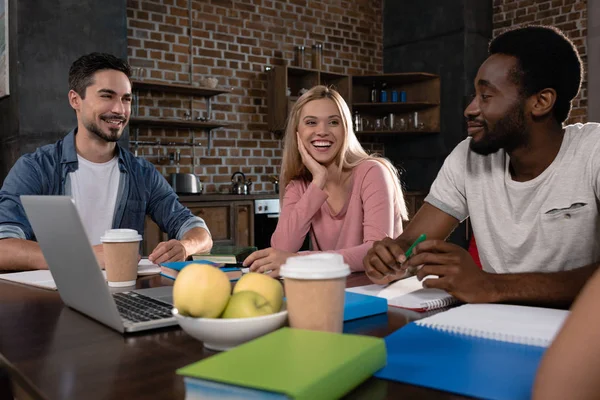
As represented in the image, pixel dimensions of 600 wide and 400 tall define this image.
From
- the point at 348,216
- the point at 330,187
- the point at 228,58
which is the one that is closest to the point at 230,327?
the point at 348,216

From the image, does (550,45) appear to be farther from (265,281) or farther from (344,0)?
(344,0)

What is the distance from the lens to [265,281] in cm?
81

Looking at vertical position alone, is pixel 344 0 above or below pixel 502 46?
above

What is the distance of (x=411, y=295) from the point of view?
116 cm

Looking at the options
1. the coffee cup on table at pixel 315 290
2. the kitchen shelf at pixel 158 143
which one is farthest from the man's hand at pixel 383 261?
the kitchen shelf at pixel 158 143

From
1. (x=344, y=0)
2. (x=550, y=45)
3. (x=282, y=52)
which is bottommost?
(x=550, y=45)


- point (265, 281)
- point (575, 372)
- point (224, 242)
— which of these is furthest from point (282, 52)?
point (575, 372)

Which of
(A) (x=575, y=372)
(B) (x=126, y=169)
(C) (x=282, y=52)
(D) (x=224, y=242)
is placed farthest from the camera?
(C) (x=282, y=52)

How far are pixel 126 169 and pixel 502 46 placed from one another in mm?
1529

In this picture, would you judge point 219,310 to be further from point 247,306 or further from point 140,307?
point 140,307

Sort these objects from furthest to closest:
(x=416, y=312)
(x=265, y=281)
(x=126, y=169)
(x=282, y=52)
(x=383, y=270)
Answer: (x=282, y=52) < (x=126, y=169) < (x=383, y=270) < (x=416, y=312) < (x=265, y=281)

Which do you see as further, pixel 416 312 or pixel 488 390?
pixel 416 312

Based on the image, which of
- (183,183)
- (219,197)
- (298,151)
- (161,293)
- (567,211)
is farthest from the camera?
(183,183)

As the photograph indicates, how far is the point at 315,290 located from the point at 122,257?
0.75 meters
